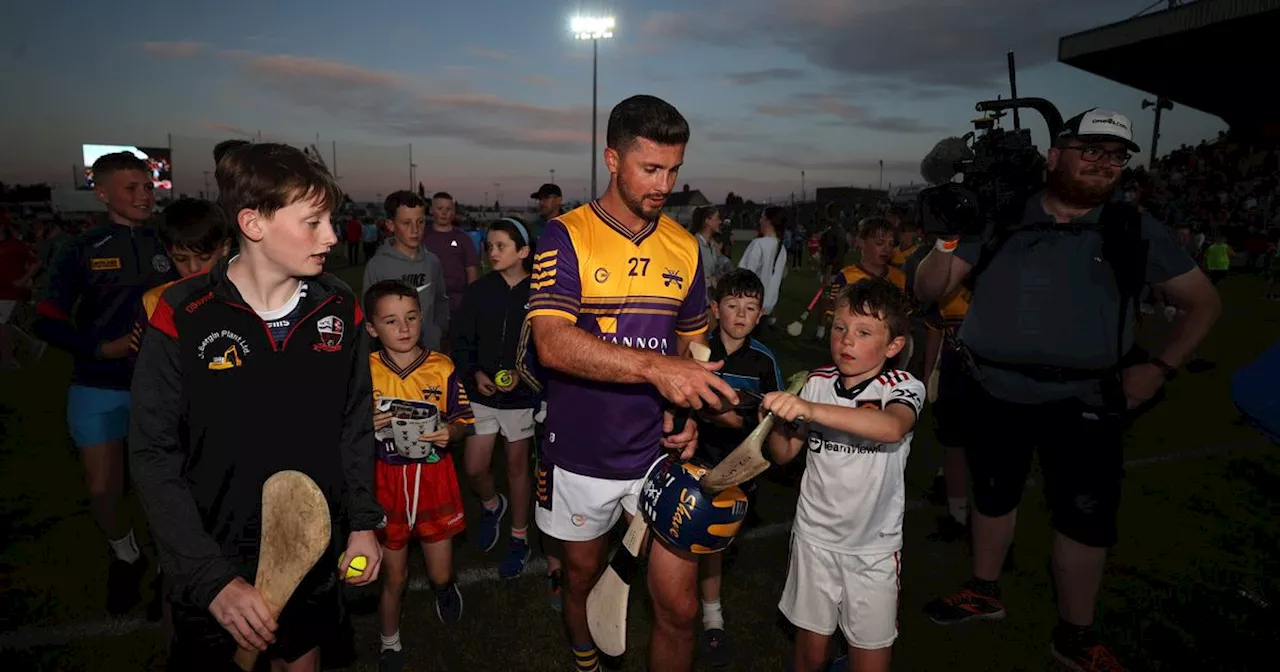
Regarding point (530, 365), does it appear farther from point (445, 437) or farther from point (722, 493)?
point (722, 493)

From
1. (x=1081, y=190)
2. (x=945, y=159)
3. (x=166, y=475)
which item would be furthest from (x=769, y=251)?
(x=166, y=475)

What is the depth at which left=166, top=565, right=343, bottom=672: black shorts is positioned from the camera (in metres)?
2.24

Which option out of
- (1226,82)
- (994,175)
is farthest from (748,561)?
(1226,82)

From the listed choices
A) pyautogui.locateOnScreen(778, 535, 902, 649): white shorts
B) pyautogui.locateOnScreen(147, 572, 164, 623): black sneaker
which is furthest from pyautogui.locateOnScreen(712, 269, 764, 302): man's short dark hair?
pyautogui.locateOnScreen(147, 572, 164, 623): black sneaker

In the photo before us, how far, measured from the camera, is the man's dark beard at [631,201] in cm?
296

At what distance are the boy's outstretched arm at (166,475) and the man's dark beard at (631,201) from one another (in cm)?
177

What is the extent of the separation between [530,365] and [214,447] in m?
1.52

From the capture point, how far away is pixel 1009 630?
4098mm

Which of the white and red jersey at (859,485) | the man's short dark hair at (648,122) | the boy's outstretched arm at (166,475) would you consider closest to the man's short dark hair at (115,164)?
the boy's outstretched arm at (166,475)

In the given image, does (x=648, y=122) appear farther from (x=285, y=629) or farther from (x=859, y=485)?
(x=285, y=629)

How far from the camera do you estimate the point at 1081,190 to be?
3.50m

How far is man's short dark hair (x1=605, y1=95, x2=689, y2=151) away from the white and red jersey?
140 cm

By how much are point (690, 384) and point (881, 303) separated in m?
1.19

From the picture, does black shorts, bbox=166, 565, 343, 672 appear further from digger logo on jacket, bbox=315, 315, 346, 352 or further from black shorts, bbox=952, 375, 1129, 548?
black shorts, bbox=952, 375, 1129, 548
